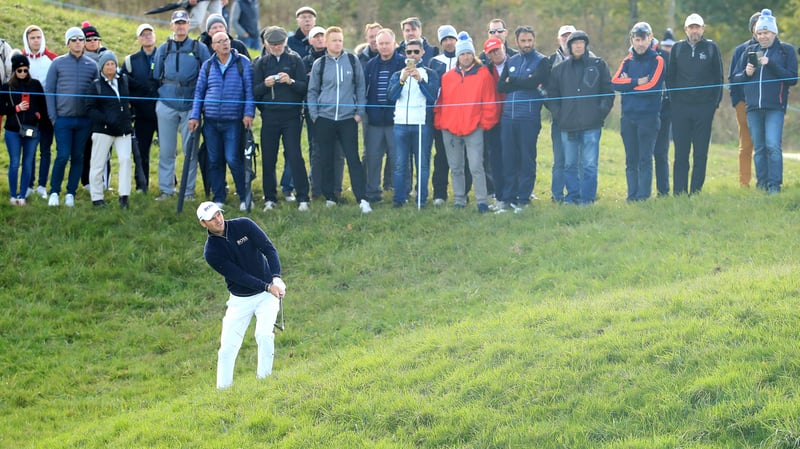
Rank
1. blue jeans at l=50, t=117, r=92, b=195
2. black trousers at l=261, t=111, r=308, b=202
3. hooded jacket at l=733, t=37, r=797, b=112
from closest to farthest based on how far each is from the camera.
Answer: hooded jacket at l=733, t=37, r=797, b=112 < blue jeans at l=50, t=117, r=92, b=195 < black trousers at l=261, t=111, r=308, b=202

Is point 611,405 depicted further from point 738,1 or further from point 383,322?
point 738,1

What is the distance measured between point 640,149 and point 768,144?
177 cm

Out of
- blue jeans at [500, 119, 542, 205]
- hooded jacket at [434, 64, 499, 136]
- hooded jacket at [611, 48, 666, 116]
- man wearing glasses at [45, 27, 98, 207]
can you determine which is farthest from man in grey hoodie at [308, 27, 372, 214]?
hooded jacket at [611, 48, 666, 116]

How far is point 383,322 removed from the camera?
12.6m

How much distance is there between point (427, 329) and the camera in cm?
1170

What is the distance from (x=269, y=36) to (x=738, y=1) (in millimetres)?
26813

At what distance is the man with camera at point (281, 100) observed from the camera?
15.9m

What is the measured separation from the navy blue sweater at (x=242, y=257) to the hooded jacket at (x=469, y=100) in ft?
18.0

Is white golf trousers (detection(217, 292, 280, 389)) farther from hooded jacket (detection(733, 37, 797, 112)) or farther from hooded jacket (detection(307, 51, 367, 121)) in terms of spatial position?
hooded jacket (detection(733, 37, 797, 112))

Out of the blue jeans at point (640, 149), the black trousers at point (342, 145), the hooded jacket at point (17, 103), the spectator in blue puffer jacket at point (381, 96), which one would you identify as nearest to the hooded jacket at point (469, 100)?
the spectator in blue puffer jacket at point (381, 96)

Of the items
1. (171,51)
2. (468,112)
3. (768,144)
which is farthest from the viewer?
(171,51)

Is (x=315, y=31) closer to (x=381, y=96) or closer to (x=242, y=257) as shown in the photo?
(x=381, y=96)

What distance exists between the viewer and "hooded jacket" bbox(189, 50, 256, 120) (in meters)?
15.9

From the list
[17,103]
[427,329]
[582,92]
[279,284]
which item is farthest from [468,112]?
[17,103]
